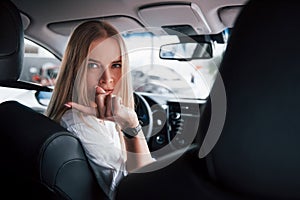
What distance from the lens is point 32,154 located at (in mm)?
1429

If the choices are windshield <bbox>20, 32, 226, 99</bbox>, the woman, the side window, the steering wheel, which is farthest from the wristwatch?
the side window

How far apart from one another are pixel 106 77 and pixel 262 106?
106cm

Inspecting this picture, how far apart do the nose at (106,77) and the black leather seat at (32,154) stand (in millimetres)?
317

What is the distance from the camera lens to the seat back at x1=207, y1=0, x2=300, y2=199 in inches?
31.7

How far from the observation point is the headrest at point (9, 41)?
1627 mm

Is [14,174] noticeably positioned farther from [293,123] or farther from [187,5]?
[187,5]

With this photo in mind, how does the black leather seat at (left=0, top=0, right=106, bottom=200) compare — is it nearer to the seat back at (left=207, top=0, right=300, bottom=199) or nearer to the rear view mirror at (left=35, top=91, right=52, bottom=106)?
the seat back at (left=207, top=0, right=300, bottom=199)

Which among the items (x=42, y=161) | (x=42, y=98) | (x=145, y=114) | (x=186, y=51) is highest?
(x=42, y=161)

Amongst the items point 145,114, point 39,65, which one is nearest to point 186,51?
point 145,114

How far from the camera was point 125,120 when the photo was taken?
165 cm

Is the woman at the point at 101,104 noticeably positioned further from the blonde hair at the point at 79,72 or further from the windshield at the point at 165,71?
the windshield at the point at 165,71

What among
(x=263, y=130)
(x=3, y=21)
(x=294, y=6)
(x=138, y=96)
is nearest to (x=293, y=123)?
(x=263, y=130)

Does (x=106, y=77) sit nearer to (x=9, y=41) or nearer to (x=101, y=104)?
(x=101, y=104)

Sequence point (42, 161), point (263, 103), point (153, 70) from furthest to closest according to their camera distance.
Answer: point (153, 70)
point (42, 161)
point (263, 103)
